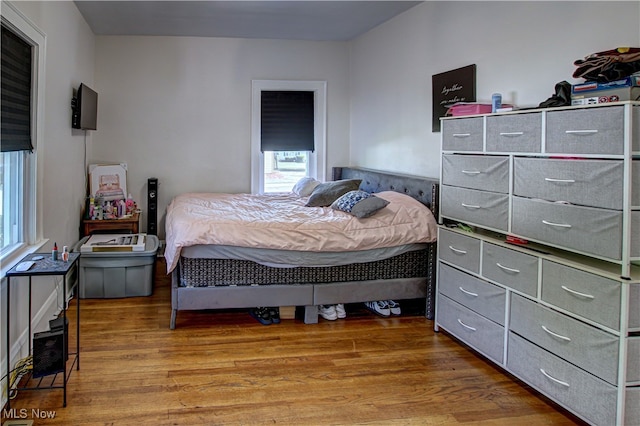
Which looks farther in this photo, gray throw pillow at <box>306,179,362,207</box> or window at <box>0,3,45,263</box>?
gray throw pillow at <box>306,179,362,207</box>

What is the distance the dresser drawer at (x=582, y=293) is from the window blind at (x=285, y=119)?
13.5 ft

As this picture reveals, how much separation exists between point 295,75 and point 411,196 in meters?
2.62

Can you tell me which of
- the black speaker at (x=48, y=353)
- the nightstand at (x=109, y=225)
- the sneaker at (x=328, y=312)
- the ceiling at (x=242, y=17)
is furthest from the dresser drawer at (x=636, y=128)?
the nightstand at (x=109, y=225)

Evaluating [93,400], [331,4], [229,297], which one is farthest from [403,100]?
[93,400]

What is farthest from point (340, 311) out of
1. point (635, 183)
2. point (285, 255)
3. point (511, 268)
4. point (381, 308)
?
point (635, 183)

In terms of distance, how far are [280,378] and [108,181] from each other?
3563 millimetres

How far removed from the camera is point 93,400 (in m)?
2.57

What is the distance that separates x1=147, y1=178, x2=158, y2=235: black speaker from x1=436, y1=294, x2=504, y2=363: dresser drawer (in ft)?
11.6

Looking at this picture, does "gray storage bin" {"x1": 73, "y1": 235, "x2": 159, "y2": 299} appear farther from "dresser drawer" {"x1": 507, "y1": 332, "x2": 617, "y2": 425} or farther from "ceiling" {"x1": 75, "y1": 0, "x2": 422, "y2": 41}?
"dresser drawer" {"x1": 507, "y1": 332, "x2": 617, "y2": 425}

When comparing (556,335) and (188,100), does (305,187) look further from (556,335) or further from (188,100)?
(556,335)

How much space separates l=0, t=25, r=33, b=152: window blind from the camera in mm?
2693

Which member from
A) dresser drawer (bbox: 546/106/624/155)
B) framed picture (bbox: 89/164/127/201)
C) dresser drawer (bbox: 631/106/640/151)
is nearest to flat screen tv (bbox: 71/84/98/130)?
framed picture (bbox: 89/164/127/201)

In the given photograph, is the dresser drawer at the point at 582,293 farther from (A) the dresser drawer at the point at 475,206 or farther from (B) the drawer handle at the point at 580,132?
(B) the drawer handle at the point at 580,132

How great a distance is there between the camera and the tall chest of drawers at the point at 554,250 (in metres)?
2.12
